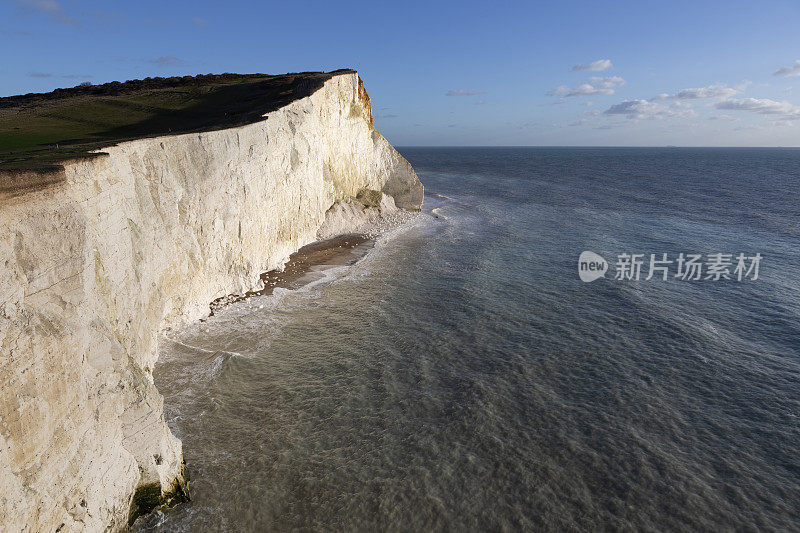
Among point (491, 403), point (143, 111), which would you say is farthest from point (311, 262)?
point (143, 111)

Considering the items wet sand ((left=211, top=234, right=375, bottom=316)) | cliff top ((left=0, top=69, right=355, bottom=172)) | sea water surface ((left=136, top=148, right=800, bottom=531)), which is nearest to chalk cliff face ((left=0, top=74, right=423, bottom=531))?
wet sand ((left=211, top=234, right=375, bottom=316))

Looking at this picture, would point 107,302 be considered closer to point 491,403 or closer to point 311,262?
point 491,403

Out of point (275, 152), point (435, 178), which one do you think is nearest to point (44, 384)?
point (275, 152)

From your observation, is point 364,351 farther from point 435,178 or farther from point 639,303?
point 435,178

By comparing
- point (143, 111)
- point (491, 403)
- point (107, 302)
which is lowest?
point (491, 403)

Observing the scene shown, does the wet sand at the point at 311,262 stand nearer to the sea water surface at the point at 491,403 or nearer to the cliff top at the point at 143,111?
the sea water surface at the point at 491,403

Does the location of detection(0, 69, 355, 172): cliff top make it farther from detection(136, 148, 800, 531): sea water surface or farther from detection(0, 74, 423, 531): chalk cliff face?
detection(136, 148, 800, 531): sea water surface
